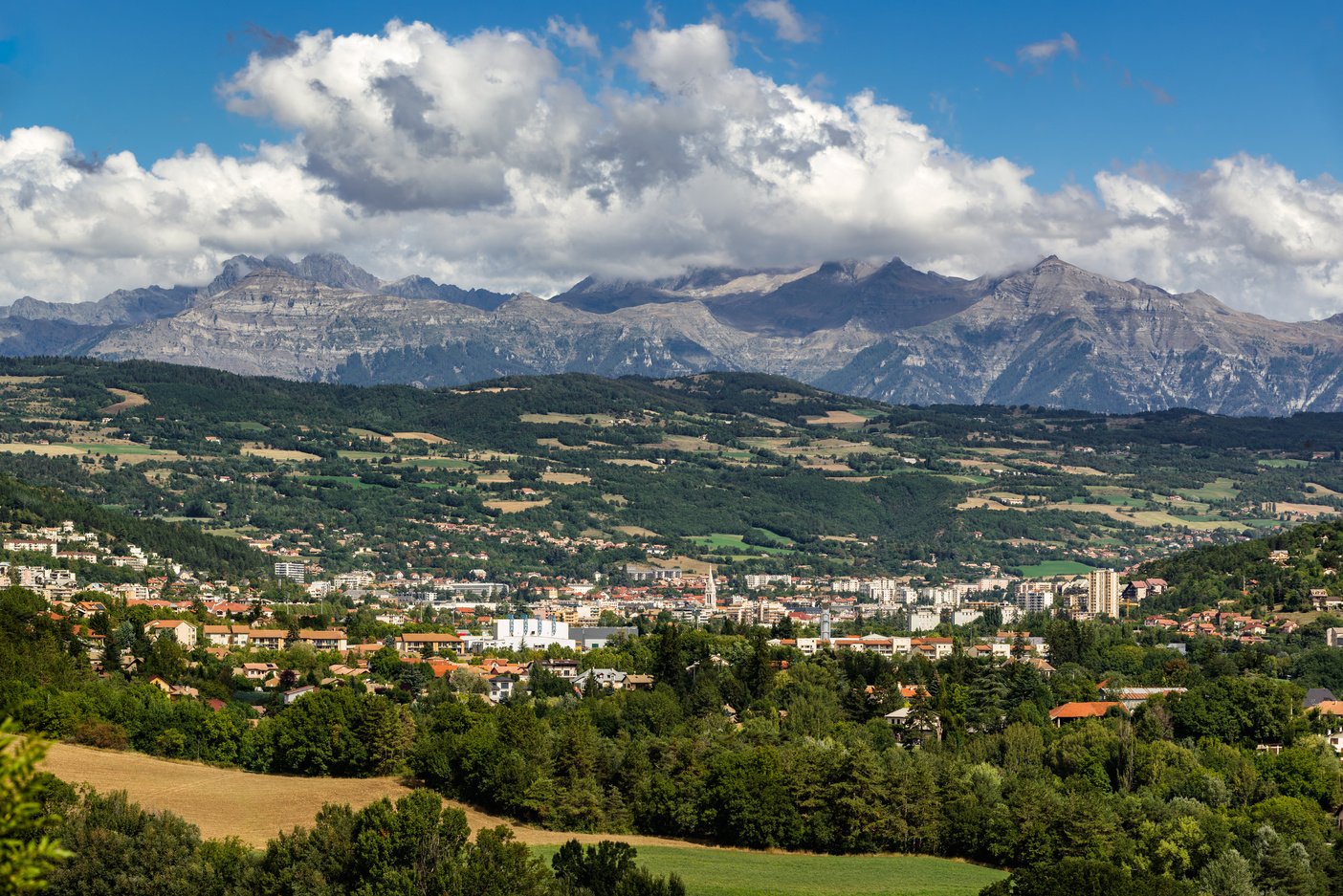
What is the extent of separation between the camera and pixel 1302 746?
75.3 metres

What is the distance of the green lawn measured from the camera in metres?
54.9


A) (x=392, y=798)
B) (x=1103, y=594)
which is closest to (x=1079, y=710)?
(x=392, y=798)

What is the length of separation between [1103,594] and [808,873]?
10200 centimetres

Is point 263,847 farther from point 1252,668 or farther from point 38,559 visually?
point 38,559

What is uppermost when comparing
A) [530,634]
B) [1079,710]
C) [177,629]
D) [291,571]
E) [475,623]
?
[177,629]

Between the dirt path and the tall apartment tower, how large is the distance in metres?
93.8

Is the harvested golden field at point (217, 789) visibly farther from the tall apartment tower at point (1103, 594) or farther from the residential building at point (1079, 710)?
the tall apartment tower at point (1103, 594)

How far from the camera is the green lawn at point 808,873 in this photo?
54.9 meters

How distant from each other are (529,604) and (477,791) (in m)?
113

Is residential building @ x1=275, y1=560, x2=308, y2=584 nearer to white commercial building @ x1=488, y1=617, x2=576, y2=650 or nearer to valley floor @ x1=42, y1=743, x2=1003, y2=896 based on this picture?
white commercial building @ x1=488, y1=617, x2=576, y2=650

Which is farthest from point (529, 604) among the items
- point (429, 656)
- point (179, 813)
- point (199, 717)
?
point (179, 813)

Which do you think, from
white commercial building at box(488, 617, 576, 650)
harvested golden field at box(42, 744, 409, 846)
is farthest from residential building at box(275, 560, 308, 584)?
harvested golden field at box(42, 744, 409, 846)

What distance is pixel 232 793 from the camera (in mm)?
66562

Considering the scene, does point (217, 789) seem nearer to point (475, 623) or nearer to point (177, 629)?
point (177, 629)
